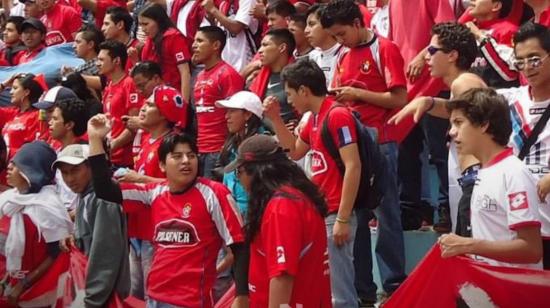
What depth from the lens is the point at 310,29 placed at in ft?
27.8

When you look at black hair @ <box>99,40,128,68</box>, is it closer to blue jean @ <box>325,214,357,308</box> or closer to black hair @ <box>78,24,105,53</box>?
black hair @ <box>78,24,105,53</box>

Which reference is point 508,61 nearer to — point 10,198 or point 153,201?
point 153,201

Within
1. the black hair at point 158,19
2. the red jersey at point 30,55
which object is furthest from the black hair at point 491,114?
the red jersey at point 30,55

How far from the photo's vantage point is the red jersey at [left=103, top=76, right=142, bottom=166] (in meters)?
9.84

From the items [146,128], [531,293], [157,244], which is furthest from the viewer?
[146,128]

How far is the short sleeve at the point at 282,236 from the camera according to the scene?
208 inches

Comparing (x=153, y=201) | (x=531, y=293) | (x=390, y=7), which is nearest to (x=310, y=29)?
(x=390, y=7)

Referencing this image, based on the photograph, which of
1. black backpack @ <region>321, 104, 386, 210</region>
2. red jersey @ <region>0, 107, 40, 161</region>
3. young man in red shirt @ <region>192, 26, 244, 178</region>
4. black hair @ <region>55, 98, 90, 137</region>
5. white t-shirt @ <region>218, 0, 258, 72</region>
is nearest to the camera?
A: black backpack @ <region>321, 104, 386, 210</region>

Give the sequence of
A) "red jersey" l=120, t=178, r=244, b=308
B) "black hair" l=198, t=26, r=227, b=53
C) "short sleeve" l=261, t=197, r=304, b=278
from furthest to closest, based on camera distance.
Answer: "black hair" l=198, t=26, r=227, b=53 < "red jersey" l=120, t=178, r=244, b=308 < "short sleeve" l=261, t=197, r=304, b=278

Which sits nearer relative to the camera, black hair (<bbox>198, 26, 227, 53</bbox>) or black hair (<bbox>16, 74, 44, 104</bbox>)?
black hair (<bbox>198, 26, 227, 53</bbox>)

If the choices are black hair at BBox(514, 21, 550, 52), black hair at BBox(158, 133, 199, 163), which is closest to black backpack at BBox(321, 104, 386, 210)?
black hair at BBox(158, 133, 199, 163)

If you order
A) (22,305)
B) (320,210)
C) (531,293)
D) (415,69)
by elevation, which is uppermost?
(415,69)

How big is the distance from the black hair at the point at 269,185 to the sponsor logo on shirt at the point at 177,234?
92 cm

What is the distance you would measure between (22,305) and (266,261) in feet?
7.91
